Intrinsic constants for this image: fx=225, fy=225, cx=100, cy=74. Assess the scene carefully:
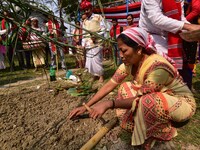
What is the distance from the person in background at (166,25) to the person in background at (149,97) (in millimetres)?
275

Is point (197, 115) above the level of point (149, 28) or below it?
below

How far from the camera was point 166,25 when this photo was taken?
183 cm

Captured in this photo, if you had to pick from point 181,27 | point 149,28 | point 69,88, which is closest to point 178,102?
point 181,27

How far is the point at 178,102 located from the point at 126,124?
0.47m

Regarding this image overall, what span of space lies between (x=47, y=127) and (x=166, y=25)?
1.47m

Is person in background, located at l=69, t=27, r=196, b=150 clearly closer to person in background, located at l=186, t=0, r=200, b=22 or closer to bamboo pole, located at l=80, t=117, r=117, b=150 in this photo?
bamboo pole, located at l=80, t=117, r=117, b=150

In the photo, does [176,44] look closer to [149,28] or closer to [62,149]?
[149,28]

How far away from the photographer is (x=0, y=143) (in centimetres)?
200

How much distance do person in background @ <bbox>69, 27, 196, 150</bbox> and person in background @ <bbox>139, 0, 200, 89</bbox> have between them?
275 millimetres

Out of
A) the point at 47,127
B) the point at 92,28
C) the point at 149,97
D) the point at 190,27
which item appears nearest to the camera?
the point at 149,97

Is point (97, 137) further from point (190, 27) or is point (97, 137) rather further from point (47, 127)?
point (190, 27)

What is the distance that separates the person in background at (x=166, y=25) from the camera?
1.82 m

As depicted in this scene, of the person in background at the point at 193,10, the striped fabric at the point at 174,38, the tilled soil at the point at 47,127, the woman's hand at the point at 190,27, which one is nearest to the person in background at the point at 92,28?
the tilled soil at the point at 47,127

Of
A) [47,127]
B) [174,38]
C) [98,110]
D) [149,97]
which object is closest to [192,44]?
[174,38]
